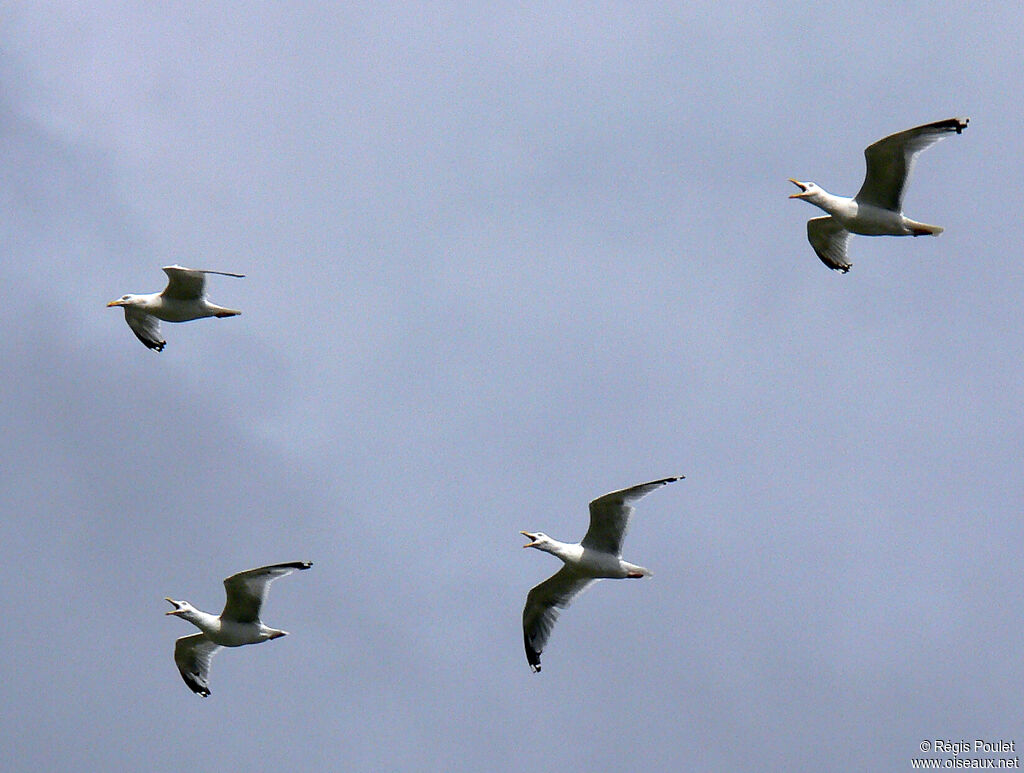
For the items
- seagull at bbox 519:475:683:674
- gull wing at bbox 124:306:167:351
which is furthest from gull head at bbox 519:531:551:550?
gull wing at bbox 124:306:167:351

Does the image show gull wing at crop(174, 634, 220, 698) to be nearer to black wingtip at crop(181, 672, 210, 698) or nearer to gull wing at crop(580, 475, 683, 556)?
black wingtip at crop(181, 672, 210, 698)

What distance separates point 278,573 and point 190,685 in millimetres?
4307

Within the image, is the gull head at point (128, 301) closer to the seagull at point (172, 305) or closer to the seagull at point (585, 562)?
the seagull at point (172, 305)

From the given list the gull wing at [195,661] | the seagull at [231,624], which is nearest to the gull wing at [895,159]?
the seagull at [231,624]

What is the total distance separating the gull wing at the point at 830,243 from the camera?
31219mm

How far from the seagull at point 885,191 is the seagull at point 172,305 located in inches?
429

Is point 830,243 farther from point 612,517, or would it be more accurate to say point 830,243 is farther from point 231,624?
point 231,624

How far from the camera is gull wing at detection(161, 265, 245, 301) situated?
31125 millimetres

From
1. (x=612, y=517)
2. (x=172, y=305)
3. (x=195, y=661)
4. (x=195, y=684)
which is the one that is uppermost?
(x=172, y=305)

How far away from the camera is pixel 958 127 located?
1041 inches

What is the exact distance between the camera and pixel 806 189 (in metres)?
30.0

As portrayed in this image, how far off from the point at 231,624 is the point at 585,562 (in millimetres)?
6366

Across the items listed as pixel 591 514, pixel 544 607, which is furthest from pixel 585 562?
pixel 544 607

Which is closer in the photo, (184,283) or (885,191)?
(885,191)
